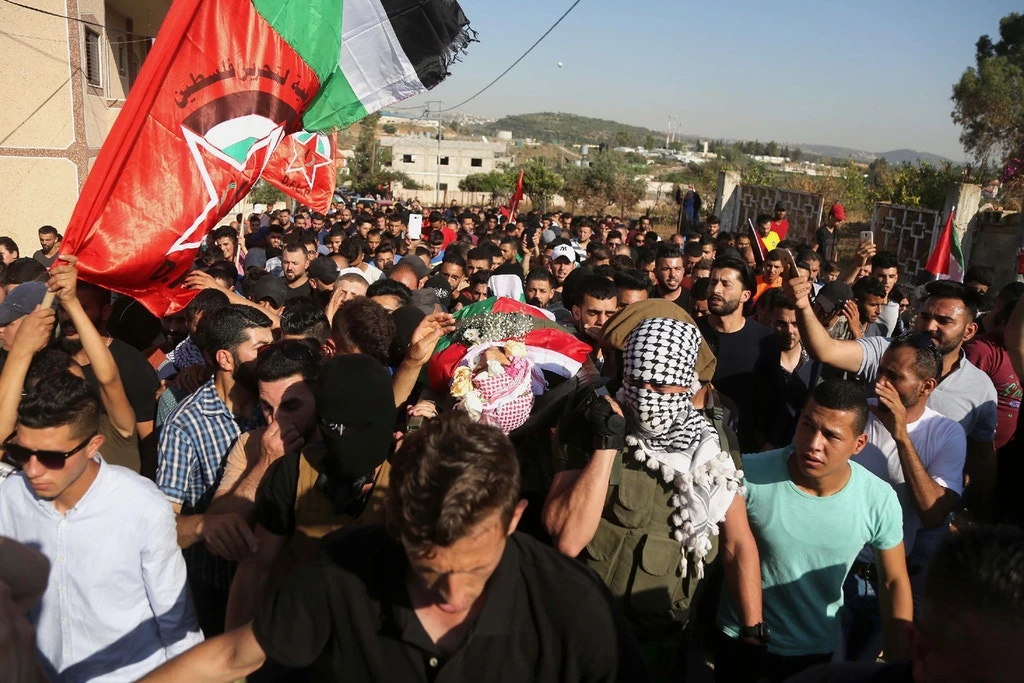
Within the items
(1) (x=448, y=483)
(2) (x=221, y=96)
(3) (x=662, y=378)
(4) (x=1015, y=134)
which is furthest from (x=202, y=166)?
(4) (x=1015, y=134)

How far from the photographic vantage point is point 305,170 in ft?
31.3

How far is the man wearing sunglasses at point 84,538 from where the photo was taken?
7.75ft

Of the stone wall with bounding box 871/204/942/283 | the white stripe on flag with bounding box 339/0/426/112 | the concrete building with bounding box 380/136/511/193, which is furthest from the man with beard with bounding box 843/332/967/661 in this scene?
the concrete building with bounding box 380/136/511/193

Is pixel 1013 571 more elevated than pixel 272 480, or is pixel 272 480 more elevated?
pixel 1013 571

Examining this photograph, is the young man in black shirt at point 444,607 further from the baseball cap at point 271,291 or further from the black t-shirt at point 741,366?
the baseball cap at point 271,291

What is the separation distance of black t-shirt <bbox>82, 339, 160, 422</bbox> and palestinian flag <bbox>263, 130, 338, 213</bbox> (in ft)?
17.4

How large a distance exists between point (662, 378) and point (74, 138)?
14.1 meters

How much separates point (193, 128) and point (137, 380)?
1.34 m

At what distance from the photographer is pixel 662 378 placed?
2.50 m

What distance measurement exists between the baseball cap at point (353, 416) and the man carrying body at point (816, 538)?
4.37 ft

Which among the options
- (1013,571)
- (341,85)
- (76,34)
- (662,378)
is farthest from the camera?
(76,34)

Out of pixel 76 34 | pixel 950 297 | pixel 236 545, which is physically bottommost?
pixel 236 545

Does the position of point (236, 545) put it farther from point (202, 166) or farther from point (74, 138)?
point (74, 138)

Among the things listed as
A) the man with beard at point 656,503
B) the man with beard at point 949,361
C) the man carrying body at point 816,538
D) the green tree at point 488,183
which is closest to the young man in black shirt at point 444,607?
the man with beard at point 656,503
